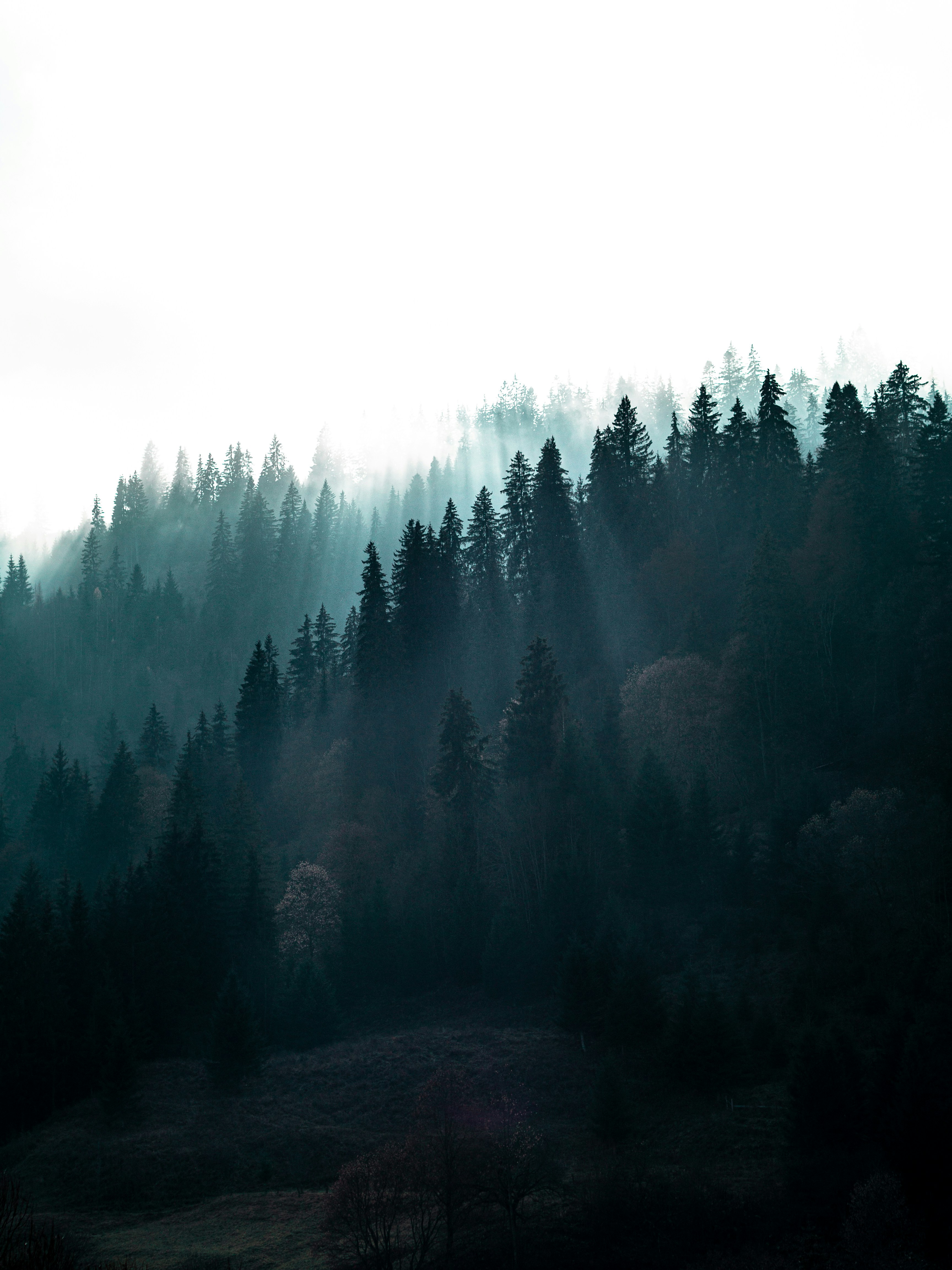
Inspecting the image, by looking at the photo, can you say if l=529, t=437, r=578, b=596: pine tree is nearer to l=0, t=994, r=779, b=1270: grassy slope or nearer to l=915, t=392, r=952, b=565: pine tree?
l=915, t=392, r=952, b=565: pine tree

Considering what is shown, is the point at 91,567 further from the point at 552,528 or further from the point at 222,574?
the point at 552,528

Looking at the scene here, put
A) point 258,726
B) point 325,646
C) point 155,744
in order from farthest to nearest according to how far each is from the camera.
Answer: point 155,744, point 325,646, point 258,726

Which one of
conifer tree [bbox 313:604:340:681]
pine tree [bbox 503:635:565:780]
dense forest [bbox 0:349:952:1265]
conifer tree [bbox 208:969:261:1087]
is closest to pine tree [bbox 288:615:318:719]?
conifer tree [bbox 313:604:340:681]

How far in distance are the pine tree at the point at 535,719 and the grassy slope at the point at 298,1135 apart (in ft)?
54.4

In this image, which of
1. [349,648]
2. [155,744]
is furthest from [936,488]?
[155,744]

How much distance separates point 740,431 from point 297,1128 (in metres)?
64.8

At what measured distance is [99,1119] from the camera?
137ft

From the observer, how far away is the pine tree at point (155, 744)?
100 m

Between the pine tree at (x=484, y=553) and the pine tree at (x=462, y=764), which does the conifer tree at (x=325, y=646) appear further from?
the pine tree at (x=462, y=764)

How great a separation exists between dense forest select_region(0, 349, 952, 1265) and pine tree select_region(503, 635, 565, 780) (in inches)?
7.7

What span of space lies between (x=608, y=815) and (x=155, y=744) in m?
65.2

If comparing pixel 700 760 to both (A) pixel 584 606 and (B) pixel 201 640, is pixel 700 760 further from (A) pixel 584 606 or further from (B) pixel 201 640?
(B) pixel 201 640

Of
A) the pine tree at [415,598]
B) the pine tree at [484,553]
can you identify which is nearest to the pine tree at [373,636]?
the pine tree at [415,598]

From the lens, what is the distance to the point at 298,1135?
38031 millimetres
